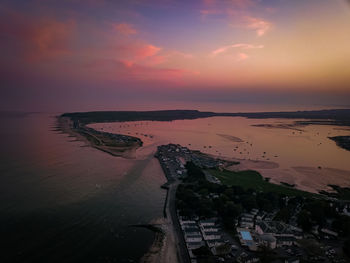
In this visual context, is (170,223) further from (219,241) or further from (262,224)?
(262,224)

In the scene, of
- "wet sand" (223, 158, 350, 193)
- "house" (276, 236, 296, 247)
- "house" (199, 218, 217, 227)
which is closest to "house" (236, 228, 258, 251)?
"house" (276, 236, 296, 247)

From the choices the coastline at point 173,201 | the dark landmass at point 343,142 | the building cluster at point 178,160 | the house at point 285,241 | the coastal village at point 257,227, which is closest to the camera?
the coastal village at point 257,227

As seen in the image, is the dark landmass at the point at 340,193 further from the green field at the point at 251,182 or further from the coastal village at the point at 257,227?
the green field at the point at 251,182

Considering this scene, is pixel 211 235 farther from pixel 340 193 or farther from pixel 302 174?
pixel 302 174

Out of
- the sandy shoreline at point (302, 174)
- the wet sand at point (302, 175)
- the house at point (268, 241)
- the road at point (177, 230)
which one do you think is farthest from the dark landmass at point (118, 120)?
the house at point (268, 241)

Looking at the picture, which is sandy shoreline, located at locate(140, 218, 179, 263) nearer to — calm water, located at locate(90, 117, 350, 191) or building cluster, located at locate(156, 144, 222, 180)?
building cluster, located at locate(156, 144, 222, 180)

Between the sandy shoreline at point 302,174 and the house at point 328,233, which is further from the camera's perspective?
the sandy shoreline at point 302,174
